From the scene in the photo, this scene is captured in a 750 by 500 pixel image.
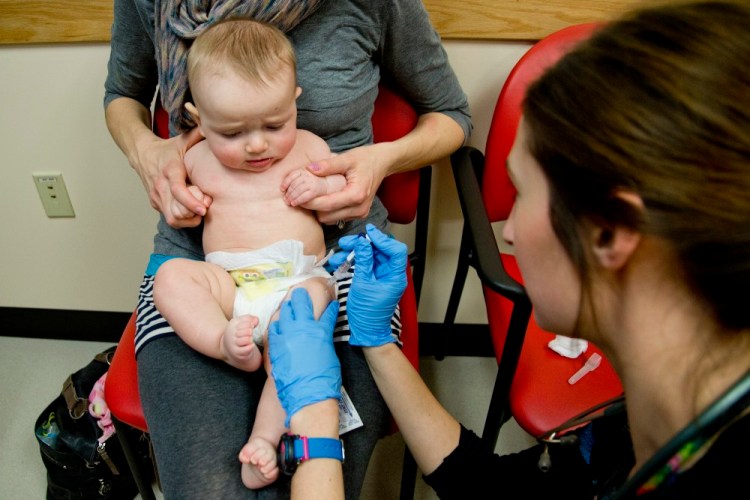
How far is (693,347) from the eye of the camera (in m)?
0.53

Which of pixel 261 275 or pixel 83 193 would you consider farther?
pixel 83 193

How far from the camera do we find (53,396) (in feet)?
5.85

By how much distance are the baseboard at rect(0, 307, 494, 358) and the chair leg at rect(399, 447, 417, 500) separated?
663mm

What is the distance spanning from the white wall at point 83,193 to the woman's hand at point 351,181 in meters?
0.43

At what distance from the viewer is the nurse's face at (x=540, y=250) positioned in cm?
58

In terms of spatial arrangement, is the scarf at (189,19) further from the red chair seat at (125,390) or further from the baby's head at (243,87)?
the red chair seat at (125,390)

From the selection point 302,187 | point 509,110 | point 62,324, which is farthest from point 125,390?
point 62,324

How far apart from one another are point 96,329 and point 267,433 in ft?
4.48

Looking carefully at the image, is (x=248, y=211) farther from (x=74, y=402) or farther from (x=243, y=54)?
(x=74, y=402)

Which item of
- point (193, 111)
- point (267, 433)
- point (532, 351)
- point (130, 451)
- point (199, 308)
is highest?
point (193, 111)

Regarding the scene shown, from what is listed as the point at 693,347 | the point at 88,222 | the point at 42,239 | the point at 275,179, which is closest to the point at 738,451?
the point at 693,347

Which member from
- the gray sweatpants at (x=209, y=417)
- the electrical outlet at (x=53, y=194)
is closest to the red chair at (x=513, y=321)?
the gray sweatpants at (x=209, y=417)

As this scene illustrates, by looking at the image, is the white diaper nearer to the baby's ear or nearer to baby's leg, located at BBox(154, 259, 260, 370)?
baby's leg, located at BBox(154, 259, 260, 370)

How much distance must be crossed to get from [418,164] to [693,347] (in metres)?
0.77
